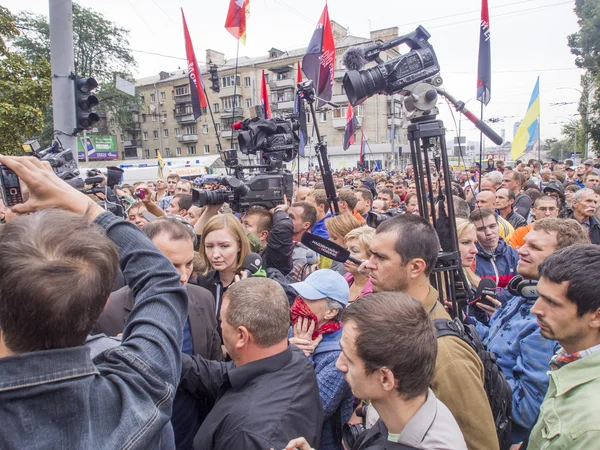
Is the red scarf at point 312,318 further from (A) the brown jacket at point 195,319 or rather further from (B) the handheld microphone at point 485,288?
(B) the handheld microphone at point 485,288

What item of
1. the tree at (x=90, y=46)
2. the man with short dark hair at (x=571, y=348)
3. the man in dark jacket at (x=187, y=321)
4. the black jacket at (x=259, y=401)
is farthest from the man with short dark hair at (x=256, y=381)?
the tree at (x=90, y=46)

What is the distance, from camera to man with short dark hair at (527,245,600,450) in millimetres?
1479

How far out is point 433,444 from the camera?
4.83 ft

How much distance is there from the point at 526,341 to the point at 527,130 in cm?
1075

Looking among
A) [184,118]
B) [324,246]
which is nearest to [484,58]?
[324,246]

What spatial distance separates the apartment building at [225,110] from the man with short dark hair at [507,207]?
3643 centimetres

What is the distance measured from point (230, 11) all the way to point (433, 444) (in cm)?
840

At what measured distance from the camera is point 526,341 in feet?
7.55

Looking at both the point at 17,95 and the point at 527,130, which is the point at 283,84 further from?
the point at 527,130

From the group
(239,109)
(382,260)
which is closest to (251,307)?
(382,260)

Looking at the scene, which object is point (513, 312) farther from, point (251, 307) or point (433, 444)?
point (251, 307)

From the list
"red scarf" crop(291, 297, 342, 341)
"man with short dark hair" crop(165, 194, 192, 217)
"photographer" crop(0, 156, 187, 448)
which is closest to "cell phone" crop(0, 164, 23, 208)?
"photographer" crop(0, 156, 187, 448)

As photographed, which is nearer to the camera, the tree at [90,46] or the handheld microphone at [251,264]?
the handheld microphone at [251,264]

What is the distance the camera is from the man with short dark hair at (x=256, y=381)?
165 cm
